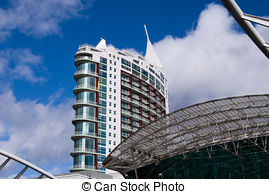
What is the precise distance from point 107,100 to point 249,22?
8019cm

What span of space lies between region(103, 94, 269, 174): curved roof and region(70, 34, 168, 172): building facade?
117 feet

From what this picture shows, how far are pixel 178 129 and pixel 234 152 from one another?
7904mm

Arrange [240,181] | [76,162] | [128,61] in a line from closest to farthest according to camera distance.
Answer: [240,181]
[76,162]
[128,61]

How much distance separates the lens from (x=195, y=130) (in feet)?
119

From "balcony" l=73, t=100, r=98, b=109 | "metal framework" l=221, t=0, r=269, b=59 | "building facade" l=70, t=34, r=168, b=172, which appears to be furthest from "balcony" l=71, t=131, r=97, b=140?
"metal framework" l=221, t=0, r=269, b=59

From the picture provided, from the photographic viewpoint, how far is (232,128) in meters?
36.6

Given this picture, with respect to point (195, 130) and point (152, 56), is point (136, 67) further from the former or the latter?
point (195, 130)

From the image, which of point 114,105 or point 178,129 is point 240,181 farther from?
point 114,105

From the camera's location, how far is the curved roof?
33000 millimetres

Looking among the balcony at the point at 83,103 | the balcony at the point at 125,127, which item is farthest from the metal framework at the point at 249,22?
the balcony at the point at 125,127

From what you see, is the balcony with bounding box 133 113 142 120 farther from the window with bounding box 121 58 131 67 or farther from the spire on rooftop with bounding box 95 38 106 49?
the spire on rooftop with bounding box 95 38 106 49

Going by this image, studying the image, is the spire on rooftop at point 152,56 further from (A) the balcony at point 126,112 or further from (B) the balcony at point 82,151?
(B) the balcony at point 82,151

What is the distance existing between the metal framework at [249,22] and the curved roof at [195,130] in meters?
24.5

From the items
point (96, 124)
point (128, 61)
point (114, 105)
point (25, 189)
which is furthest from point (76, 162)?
point (25, 189)
